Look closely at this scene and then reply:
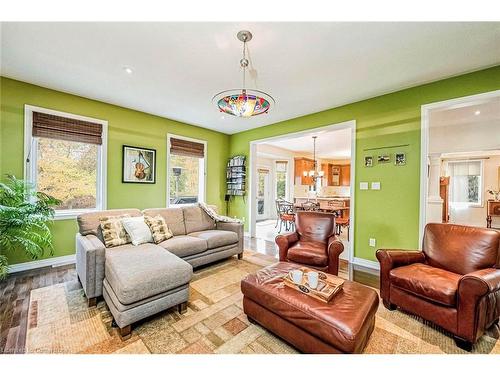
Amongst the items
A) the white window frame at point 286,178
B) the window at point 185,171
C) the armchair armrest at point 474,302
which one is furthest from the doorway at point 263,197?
the armchair armrest at point 474,302

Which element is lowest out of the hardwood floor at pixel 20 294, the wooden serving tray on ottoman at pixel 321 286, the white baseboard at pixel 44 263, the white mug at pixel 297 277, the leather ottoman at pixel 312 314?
the hardwood floor at pixel 20 294

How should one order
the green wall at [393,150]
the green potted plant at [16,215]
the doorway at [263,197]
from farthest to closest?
the doorway at [263,197] → the green wall at [393,150] → the green potted plant at [16,215]

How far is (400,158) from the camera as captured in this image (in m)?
3.14

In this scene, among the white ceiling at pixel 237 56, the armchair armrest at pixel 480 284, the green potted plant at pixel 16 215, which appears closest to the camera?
the armchair armrest at pixel 480 284

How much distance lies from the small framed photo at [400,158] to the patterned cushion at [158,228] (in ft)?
11.5

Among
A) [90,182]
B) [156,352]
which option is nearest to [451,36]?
[156,352]

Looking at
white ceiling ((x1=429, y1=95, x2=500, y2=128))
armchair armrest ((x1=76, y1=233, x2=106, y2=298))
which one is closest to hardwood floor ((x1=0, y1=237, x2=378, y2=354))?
armchair armrest ((x1=76, y1=233, x2=106, y2=298))

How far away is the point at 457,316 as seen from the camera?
163 cm

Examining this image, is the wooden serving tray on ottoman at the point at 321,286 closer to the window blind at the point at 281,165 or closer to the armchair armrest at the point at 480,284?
the armchair armrest at the point at 480,284

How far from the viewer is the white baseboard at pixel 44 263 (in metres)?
2.93

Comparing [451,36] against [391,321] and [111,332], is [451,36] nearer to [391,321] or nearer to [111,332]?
[391,321]

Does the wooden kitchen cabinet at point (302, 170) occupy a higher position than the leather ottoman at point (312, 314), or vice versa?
the wooden kitchen cabinet at point (302, 170)

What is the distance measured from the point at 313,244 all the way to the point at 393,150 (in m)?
1.88

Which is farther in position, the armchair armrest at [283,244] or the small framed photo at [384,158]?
the small framed photo at [384,158]
